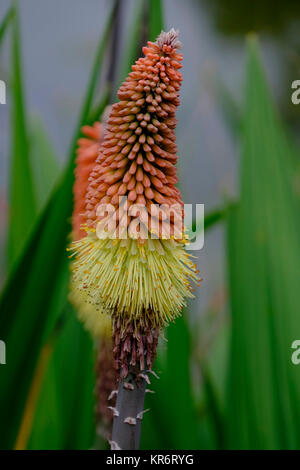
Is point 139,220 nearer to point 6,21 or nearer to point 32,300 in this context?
point 32,300

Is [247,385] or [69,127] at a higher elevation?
[69,127]

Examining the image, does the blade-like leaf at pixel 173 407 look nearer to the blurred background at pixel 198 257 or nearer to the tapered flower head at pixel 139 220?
the blurred background at pixel 198 257

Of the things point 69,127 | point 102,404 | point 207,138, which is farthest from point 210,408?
point 69,127

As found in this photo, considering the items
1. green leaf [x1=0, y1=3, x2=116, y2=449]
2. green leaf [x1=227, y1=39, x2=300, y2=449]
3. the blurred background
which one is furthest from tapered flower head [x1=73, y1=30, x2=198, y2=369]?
green leaf [x1=227, y1=39, x2=300, y2=449]

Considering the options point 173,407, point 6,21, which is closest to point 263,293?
point 173,407

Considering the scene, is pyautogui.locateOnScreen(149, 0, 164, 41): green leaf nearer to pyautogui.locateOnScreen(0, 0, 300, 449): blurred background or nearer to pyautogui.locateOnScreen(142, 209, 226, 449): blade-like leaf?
pyautogui.locateOnScreen(0, 0, 300, 449): blurred background
